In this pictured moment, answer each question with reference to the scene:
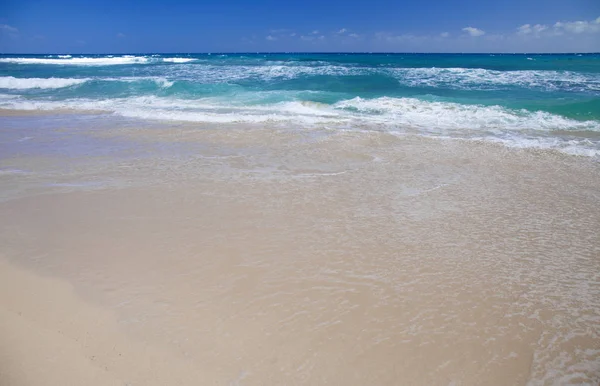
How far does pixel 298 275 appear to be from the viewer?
3.23 m

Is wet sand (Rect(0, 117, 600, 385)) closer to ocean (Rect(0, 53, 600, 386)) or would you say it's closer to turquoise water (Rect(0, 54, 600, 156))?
ocean (Rect(0, 53, 600, 386))

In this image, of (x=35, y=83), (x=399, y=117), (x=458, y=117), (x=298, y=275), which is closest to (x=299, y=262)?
(x=298, y=275)

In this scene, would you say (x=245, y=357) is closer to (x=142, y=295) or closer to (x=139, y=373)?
(x=139, y=373)

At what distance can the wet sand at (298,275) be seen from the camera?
2.34 m

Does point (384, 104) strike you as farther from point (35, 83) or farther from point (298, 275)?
point (35, 83)

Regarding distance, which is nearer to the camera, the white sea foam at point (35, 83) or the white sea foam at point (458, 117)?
the white sea foam at point (458, 117)

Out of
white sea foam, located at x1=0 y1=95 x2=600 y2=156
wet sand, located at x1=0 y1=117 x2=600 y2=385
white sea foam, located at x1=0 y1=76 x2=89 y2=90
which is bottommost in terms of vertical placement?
wet sand, located at x1=0 y1=117 x2=600 y2=385

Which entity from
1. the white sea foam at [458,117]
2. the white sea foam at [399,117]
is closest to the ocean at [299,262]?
the white sea foam at [399,117]

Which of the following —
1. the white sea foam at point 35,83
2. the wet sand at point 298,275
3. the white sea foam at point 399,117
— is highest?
the white sea foam at point 35,83

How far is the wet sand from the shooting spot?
7.67 ft

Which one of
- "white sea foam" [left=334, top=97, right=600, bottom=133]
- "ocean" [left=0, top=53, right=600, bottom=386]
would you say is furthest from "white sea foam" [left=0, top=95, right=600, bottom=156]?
"ocean" [left=0, top=53, right=600, bottom=386]

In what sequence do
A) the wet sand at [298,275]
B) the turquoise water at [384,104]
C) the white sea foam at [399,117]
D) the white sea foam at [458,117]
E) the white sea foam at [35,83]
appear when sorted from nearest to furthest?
the wet sand at [298,275], the white sea foam at [399,117], the turquoise water at [384,104], the white sea foam at [458,117], the white sea foam at [35,83]

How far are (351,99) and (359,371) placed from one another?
15.1 meters

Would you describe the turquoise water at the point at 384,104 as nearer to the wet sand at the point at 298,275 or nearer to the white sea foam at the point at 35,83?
the white sea foam at the point at 35,83
